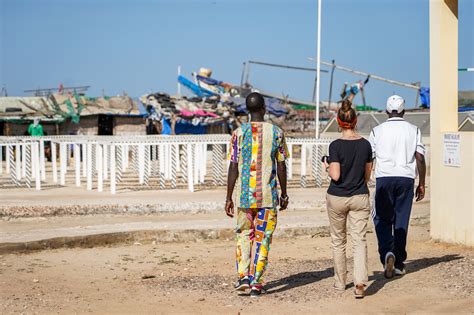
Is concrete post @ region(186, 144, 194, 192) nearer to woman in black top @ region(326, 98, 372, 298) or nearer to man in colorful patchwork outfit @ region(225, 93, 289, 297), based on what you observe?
man in colorful patchwork outfit @ region(225, 93, 289, 297)

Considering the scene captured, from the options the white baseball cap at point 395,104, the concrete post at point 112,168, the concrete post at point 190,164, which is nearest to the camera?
the white baseball cap at point 395,104

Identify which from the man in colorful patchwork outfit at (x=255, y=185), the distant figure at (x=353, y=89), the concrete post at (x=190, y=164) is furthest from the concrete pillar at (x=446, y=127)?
the distant figure at (x=353, y=89)

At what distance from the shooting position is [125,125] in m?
44.1

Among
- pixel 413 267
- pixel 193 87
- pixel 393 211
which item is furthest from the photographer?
pixel 193 87

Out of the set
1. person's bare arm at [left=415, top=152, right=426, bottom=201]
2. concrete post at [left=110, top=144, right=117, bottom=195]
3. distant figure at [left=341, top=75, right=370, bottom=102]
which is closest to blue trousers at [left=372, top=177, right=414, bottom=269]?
person's bare arm at [left=415, top=152, right=426, bottom=201]

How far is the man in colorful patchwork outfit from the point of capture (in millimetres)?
7996

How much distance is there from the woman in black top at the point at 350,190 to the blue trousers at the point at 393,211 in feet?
2.70

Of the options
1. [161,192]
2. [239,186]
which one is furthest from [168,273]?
[161,192]

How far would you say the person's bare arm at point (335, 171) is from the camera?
797 cm

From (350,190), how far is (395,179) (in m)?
1.02

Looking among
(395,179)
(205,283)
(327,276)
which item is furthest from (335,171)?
(205,283)

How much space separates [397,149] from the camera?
28.9 feet

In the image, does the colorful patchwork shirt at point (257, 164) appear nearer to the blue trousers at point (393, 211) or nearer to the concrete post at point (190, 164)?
the blue trousers at point (393, 211)

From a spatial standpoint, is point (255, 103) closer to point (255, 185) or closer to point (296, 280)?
point (255, 185)
